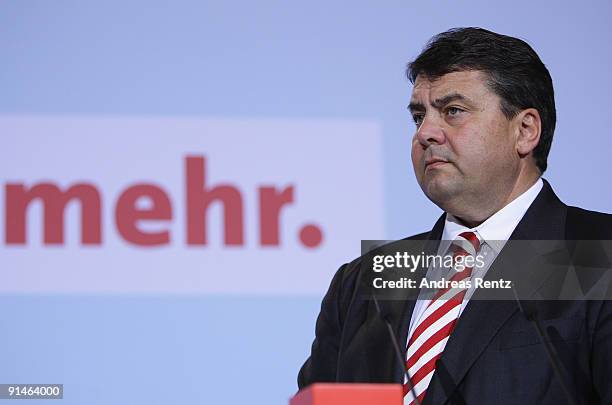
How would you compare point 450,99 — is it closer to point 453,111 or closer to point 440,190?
point 453,111

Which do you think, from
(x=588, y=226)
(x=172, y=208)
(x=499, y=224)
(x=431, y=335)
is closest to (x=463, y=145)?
(x=499, y=224)

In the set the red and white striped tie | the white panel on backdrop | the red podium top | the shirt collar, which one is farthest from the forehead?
the red podium top

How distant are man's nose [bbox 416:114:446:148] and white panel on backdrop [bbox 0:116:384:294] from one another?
0.49 metres

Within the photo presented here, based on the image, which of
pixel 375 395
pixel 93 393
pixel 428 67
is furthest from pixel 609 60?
pixel 375 395

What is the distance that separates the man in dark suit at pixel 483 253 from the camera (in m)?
2.04

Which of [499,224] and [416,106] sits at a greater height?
[416,106]

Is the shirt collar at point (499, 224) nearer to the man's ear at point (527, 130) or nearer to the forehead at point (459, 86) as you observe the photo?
the man's ear at point (527, 130)

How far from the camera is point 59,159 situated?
9.00ft

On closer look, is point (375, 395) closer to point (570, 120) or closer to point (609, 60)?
point (570, 120)

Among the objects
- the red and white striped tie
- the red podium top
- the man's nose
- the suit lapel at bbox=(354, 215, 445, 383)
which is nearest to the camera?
the red podium top

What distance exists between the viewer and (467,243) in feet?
7.57

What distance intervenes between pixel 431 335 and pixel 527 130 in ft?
1.96

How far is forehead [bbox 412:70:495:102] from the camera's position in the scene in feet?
7.75

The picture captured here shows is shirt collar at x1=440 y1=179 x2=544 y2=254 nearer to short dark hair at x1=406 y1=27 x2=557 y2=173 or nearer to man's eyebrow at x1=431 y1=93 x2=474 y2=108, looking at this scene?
short dark hair at x1=406 y1=27 x2=557 y2=173
